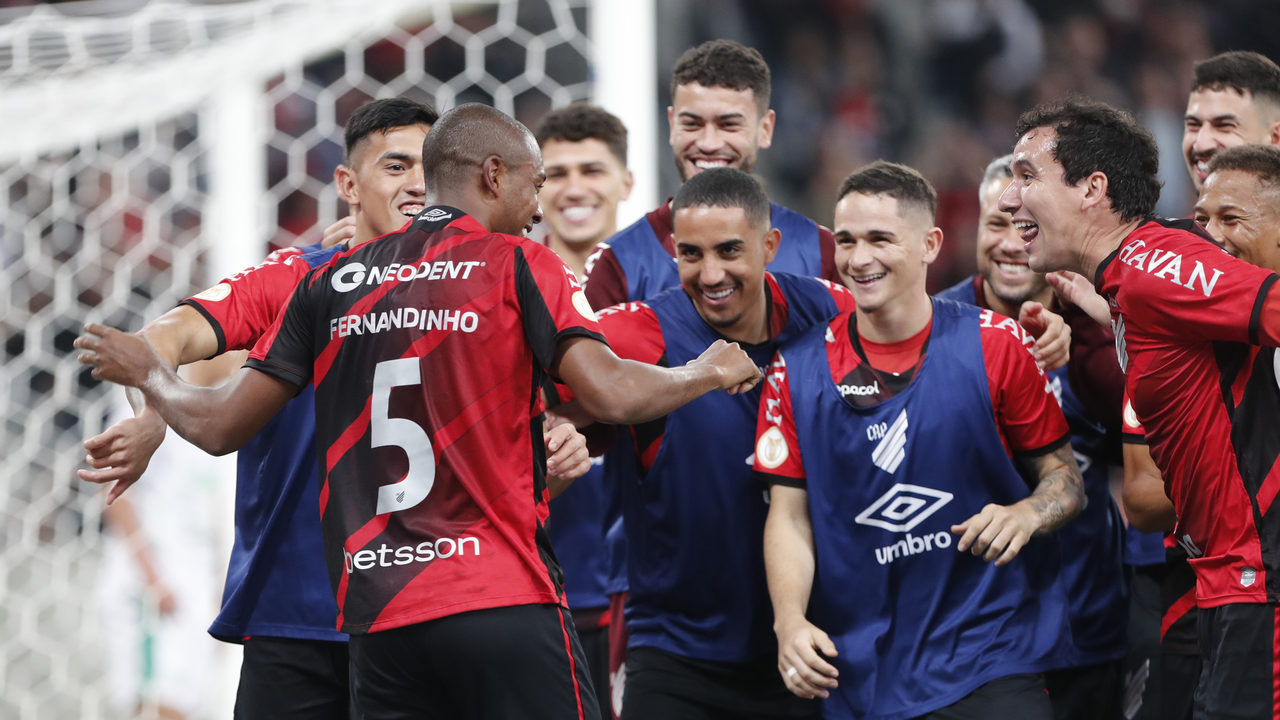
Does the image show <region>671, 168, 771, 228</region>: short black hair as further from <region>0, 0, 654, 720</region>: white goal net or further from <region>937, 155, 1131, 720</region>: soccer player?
<region>0, 0, 654, 720</region>: white goal net

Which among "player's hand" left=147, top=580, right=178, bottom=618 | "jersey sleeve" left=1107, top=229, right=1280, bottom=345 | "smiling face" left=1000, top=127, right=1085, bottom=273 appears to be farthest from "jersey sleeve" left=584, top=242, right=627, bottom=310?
"player's hand" left=147, top=580, right=178, bottom=618

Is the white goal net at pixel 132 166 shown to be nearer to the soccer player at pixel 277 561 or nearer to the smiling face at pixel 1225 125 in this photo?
the smiling face at pixel 1225 125

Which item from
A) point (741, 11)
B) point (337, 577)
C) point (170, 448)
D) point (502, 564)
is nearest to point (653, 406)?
point (502, 564)

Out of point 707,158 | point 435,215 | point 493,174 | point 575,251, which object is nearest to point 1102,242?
point 493,174

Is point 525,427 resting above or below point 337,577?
above

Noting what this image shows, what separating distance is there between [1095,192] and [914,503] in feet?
3.16

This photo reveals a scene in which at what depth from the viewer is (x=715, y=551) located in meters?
3.96

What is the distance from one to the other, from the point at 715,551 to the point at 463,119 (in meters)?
1.60

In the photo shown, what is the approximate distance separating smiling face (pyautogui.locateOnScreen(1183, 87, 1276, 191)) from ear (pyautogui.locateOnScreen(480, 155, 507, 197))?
257 cm

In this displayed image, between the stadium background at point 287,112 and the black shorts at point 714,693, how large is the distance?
2.24 meters

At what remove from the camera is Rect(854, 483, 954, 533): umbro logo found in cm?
359

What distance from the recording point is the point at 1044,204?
3.24 metres

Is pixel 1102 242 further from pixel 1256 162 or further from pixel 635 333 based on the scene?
pixel 635 333

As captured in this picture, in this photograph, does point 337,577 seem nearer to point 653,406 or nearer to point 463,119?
point 653,406
